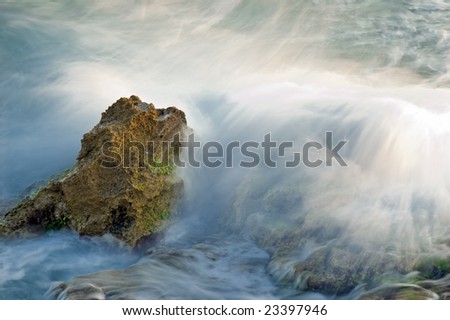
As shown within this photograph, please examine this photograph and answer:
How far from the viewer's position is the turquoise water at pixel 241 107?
6.53 metres

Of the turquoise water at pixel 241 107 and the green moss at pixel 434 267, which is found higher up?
the turquoise water at pixel 241 107

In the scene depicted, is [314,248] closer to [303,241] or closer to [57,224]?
[303,241]

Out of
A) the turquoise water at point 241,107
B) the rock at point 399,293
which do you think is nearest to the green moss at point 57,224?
the turquoise water at point 241,107

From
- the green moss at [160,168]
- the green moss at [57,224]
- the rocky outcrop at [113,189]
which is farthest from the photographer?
the green moss at [160,168]

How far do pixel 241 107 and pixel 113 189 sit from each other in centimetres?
317

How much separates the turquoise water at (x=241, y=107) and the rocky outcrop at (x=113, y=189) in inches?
8.0

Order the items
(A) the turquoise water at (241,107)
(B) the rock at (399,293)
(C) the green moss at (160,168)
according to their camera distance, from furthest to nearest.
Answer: (C) the green moss at (160,168), (A) the turquoise water at (241,107), (B) the rock at (399,293)

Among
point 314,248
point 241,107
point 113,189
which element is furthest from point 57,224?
point 241,107

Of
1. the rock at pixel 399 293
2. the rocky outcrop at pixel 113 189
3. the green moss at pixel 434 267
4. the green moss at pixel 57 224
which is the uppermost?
the rocky outcrop at pixel 113 189

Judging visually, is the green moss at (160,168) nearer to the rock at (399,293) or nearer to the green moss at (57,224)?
the green moss at (57,224)

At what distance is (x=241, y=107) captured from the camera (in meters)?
9.33

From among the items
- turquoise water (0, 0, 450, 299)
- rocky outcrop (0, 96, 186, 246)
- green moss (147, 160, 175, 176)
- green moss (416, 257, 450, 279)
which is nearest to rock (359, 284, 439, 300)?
green moss (416, 257, 450, 279)

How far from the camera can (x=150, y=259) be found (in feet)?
21.5
